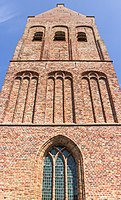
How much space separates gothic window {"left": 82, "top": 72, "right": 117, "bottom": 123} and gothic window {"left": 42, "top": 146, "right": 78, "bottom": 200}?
2.08m

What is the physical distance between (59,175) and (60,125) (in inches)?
81.8

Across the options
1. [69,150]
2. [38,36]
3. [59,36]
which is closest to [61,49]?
[59,36]

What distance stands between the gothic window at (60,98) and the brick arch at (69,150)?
1.15m

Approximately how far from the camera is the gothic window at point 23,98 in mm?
11070

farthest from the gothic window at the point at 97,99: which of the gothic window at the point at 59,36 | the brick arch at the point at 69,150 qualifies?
the gothic window at the point at 59,36

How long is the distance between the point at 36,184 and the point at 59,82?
230 inches

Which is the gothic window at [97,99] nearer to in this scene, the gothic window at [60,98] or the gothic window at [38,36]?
the gothic window at [60,98]

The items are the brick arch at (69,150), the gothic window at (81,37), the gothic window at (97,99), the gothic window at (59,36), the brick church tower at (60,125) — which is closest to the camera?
the brick arch at (69,150)

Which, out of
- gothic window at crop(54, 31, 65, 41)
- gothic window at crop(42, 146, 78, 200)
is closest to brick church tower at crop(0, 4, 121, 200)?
gothic window at crop(42, 146, 78, 200)

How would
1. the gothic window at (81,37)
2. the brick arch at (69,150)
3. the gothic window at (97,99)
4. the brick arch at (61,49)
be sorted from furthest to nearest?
the gothic window at (81,37), the brick arch at (61,49), the gothic window at (97,99), the brick arch at (69,150)

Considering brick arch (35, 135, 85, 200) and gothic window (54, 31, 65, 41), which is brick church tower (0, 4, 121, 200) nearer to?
brick arch (35, 135, 85, 200)

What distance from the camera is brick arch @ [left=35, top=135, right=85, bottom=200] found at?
8531 mm

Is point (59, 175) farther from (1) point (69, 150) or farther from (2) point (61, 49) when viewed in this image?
(2) point (61, 49)

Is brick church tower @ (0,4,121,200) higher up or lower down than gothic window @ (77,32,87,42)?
lower down
